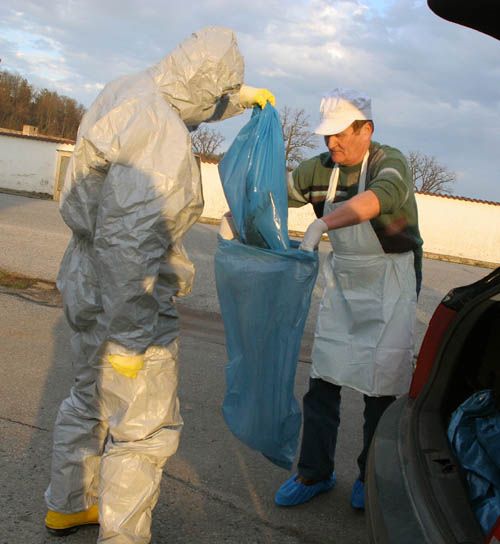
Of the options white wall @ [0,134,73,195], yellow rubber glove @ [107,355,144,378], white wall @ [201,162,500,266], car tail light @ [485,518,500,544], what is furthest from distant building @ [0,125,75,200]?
car tail light @ [485,518,500,544]

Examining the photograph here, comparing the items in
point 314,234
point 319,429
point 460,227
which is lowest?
point 319,429

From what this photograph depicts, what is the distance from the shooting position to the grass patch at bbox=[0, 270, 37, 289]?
6945 mm

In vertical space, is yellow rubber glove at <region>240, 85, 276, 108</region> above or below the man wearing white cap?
above

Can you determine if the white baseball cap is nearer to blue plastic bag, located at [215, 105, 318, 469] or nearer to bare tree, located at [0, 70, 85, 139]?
blue plastic bag, located at [215, 105, 318, 469]

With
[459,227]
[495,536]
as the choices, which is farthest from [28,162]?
[495,536]

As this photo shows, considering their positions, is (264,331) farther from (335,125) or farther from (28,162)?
(28,162)

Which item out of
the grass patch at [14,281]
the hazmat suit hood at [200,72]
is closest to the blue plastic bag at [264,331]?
the hazmat suit hood at [200,72]

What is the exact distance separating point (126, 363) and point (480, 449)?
121 centimetres

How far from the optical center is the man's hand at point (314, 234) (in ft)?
8.59

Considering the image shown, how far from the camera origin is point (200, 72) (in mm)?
2432

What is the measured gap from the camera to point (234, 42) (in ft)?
8.39

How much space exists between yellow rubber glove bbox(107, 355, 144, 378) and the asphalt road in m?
0.86

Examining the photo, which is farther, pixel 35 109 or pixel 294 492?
pixel 35 109

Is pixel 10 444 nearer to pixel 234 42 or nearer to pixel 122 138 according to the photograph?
pixel 122 138
